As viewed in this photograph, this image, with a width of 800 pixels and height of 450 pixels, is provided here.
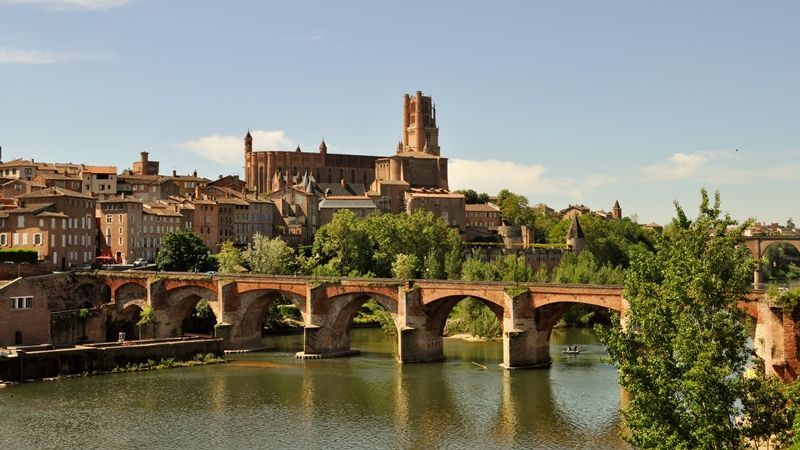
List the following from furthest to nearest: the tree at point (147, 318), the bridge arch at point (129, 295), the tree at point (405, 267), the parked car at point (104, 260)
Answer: the tree at point (405, 267)
the parked car at point (104, 260)
the bridge arch at point (129, 295)
the tree at point (147, 318)

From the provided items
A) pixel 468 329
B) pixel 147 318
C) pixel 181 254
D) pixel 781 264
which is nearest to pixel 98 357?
pixel 147 318

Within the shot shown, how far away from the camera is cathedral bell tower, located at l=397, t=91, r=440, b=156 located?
495 ft

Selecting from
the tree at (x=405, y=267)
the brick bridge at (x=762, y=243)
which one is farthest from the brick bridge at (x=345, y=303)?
the brick bridge at (x=762, y=243)

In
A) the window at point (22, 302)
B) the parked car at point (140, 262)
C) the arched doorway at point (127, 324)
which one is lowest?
the arched doorway at point (127, 324)

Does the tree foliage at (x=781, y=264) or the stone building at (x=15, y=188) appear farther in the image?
the tree foliage at (x=781, y=264)

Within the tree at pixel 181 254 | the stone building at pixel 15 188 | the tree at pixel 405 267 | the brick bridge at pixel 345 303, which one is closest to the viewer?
the brick bridge at pixel 345 303

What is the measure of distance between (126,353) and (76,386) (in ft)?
18.8

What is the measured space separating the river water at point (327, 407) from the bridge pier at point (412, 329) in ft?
3.20

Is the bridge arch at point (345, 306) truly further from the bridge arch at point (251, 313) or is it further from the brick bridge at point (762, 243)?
the brick bridge at point (762, 243)

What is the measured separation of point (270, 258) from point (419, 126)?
233 feet

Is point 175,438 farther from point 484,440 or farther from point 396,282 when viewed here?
point 396,282

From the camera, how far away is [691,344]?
23.3 meters

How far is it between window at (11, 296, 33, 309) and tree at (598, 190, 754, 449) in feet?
136

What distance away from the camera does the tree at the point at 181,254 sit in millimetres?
81312
